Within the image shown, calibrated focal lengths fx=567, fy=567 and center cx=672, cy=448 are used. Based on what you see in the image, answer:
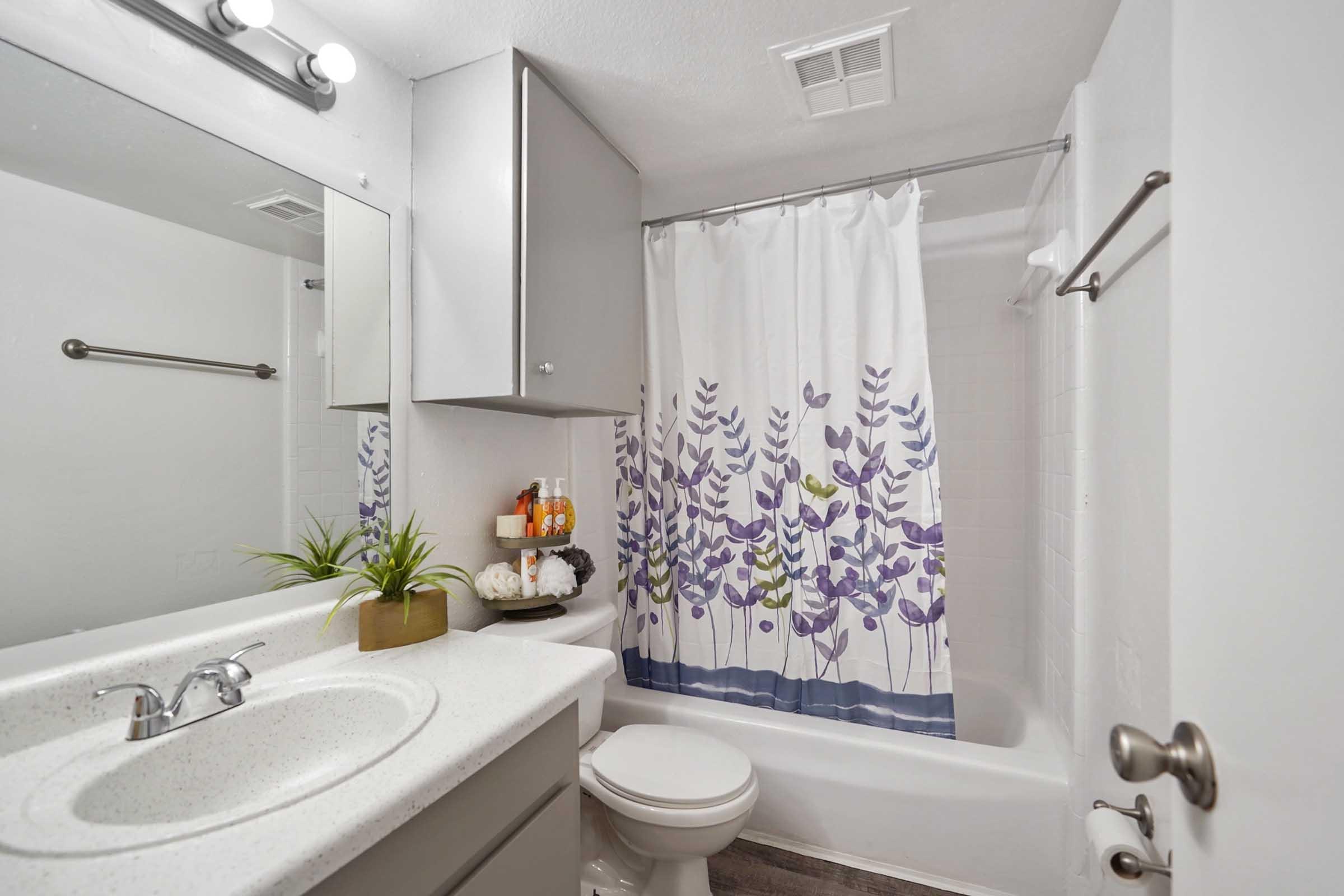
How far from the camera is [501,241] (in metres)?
1.35

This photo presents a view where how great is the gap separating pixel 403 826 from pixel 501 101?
4.80 feet

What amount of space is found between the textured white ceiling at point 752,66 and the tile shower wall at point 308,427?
0.63 m

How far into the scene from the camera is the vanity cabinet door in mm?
850

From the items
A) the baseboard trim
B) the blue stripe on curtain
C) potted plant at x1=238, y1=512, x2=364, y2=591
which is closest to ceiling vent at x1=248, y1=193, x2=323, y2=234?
potted plant at x1=238, y1=512, x2=364, y2=591

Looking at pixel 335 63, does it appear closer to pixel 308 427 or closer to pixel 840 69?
pixel 308 427

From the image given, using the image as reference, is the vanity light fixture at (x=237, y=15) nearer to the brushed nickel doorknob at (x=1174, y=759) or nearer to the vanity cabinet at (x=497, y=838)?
the vanity cabinet at (x=497, y=838)

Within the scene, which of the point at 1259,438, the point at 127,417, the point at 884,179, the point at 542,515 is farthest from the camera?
the point at 884,179

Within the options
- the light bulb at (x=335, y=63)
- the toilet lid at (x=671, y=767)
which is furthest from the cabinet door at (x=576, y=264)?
the toilet lid at (x=671, y=767)

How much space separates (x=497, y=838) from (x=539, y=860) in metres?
0.14

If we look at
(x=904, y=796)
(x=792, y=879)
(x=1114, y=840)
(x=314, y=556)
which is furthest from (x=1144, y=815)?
(x=314, y=556)

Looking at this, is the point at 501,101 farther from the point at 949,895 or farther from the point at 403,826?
→ the point at 949,895

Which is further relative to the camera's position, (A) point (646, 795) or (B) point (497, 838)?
(A) point (646, 795)

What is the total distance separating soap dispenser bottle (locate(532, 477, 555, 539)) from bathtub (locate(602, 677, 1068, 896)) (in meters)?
0.68

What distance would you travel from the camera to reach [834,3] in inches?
47.9
